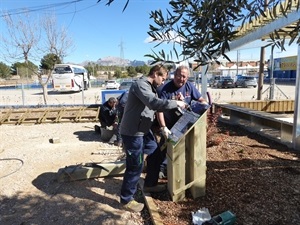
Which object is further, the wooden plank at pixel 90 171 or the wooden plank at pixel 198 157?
the wooden plank at pixel 90 171

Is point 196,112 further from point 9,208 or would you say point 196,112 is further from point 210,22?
point 9,208

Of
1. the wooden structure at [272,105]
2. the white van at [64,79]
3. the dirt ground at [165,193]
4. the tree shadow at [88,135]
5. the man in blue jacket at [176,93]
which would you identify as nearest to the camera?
the dirt ground at [165,193]

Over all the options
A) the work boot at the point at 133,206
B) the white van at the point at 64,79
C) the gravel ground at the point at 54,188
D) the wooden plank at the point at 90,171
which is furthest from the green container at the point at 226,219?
the white van at the point at 64,79

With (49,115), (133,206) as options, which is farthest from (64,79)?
(133,206)

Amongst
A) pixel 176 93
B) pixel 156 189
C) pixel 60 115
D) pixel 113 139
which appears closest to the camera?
pixel 156 189

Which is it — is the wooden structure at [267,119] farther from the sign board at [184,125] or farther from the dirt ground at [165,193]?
the sign board at [184,125]

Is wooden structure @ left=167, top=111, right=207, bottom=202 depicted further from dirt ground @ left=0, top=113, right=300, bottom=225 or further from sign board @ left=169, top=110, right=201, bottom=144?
dirt ground @ left=0, top=113, right=300, bottom=225

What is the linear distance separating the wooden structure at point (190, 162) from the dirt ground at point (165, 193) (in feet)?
0.57

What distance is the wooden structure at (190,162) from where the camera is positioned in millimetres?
3332

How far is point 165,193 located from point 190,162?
2.12 feet

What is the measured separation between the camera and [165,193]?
3.84 meters

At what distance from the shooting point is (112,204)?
147 inches

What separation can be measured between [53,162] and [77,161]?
50 centimetres

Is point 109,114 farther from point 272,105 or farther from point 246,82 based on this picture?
point 246,82
